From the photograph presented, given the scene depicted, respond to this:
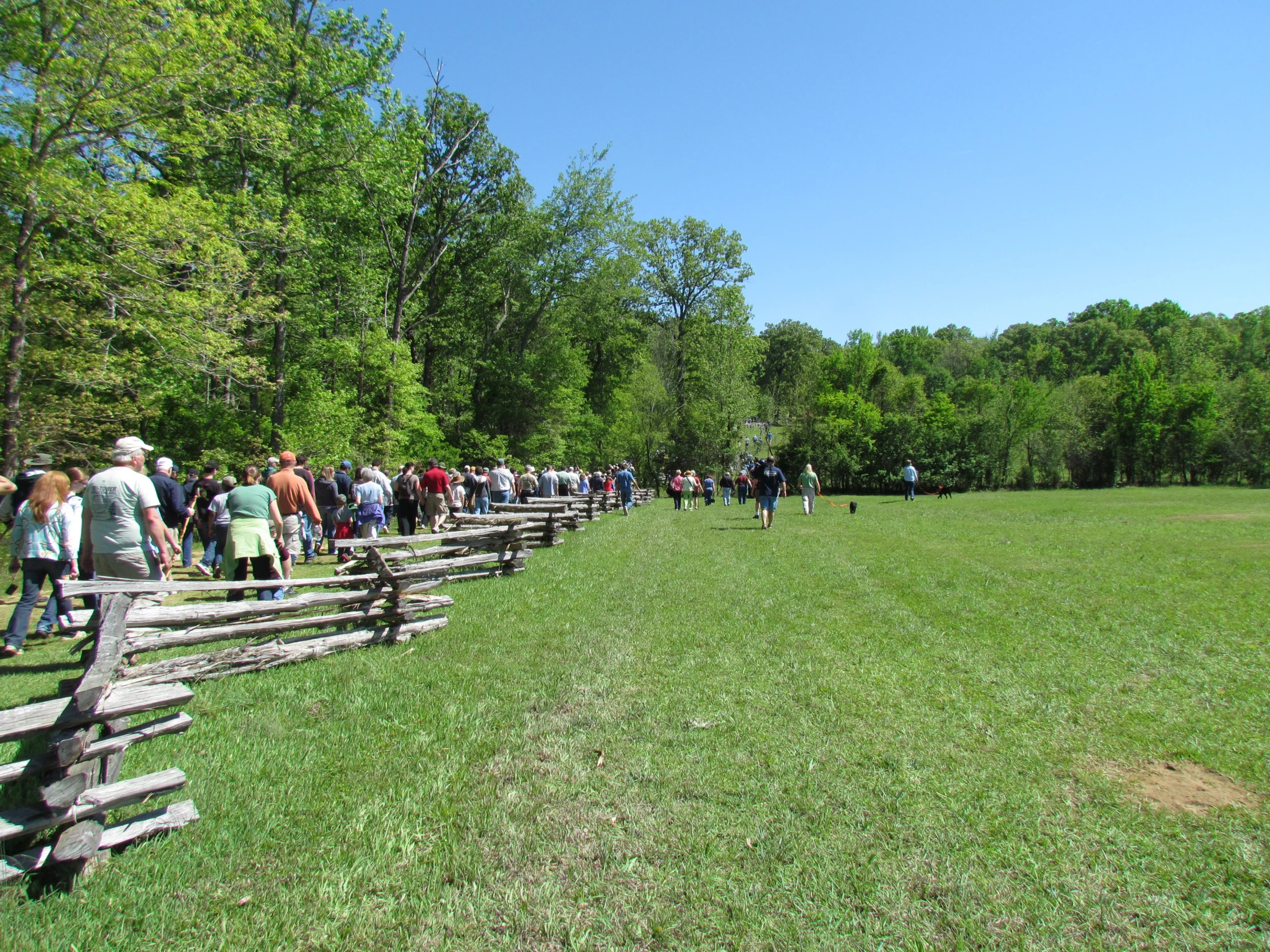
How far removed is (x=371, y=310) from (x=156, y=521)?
77.4 ft

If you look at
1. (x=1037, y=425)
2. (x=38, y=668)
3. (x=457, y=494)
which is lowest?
(x=38, y=668)

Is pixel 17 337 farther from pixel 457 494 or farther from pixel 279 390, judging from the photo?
pixel 457 494

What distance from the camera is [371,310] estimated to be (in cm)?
2814

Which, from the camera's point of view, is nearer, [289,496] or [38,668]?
[38,668]

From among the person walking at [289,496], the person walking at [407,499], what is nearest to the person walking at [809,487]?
the person walking at [407,499]

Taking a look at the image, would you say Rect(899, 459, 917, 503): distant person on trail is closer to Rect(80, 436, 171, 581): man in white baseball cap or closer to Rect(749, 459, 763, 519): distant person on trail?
Rect(749, 459, 763, 519): distant person on trail

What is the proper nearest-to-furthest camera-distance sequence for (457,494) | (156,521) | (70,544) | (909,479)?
(156,521) < (70,544) < (457,494) < (909,479)

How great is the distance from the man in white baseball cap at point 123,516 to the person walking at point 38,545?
1.06 meters

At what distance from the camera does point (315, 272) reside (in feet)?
82.3

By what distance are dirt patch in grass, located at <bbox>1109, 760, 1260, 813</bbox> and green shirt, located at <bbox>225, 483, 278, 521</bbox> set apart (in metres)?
8.42

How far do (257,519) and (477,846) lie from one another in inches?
233

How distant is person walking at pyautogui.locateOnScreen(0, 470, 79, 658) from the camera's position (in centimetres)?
725

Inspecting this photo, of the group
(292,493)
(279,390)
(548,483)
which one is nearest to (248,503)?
(292,493)

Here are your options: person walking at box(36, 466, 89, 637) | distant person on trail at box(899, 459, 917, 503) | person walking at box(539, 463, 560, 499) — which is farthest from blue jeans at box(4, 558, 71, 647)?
distant person on trail at box(899, 459, 917, 503)
